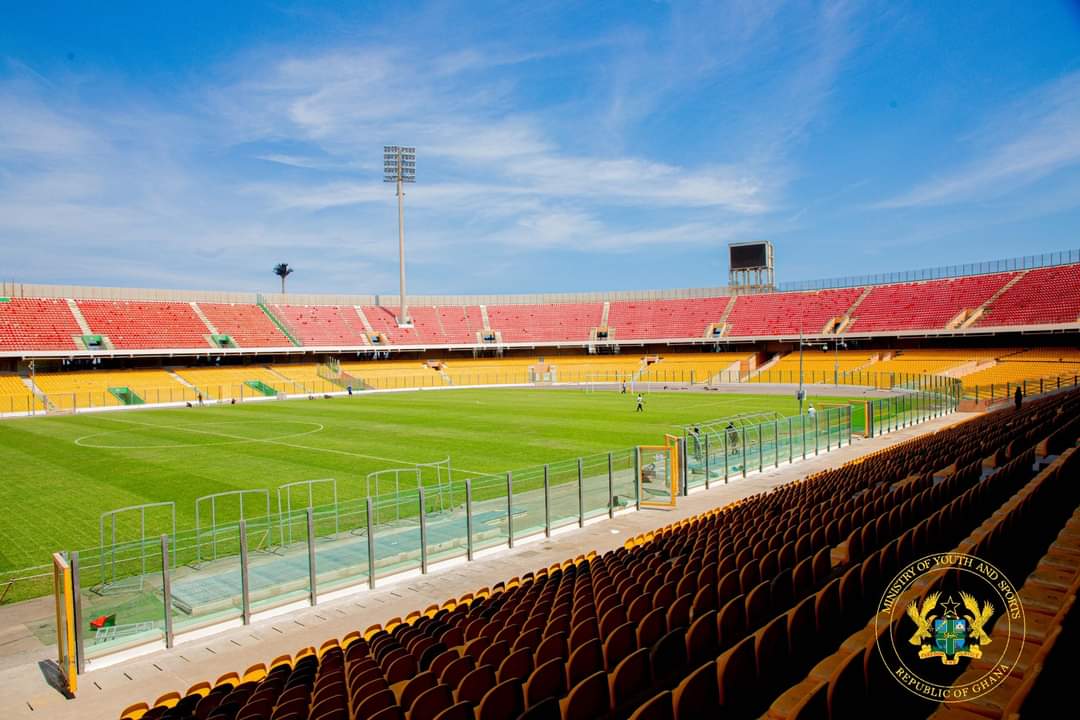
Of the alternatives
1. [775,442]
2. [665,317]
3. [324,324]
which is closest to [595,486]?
[775,442]

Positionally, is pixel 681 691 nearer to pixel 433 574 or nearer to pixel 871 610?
pixel 871 610

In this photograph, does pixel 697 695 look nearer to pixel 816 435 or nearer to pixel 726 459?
pixel 726 459

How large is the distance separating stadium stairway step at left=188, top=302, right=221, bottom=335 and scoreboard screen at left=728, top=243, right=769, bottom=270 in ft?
196

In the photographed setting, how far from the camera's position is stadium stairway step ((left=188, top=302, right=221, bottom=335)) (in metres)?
64.8

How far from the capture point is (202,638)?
349 inches

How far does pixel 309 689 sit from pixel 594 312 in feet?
265

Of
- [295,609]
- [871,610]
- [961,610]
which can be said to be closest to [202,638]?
[295,609]

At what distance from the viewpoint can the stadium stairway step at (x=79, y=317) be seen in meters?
57.5

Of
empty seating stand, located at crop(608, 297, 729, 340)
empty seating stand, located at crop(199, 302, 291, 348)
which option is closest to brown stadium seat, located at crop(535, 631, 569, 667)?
empty seating stand, located at crop(199, 302, 291, 348)

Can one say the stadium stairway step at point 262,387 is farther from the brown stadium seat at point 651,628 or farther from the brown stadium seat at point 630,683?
the brown stadium seat at point 630,683

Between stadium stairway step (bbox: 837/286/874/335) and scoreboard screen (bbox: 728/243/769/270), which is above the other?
scoreboard screen (bbox: 728/243/769/270)

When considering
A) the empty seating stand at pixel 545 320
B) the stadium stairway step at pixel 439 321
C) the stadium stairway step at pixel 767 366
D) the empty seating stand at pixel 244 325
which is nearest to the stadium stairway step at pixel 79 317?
the empty seating stand at pixel 244 325

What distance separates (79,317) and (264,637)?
63384 millimetres

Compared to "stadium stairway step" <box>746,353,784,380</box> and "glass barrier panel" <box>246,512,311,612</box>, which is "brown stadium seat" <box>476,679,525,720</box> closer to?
"glass barrier panel" <box>246,512,311,612</box>
